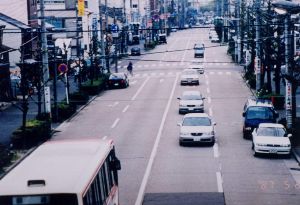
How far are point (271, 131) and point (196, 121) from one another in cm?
467

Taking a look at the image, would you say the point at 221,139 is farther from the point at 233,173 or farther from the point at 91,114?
the point at 91,114

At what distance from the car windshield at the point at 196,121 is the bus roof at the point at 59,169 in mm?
17566

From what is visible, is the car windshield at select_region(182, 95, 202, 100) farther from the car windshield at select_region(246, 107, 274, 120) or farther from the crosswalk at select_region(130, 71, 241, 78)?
the crosswalk at select_region(130, 71, 241, 78)

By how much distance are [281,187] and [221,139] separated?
10990mm

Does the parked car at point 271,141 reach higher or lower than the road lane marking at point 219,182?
higher

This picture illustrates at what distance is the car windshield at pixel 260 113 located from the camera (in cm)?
3738

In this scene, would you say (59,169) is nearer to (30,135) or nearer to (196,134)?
(196,134)

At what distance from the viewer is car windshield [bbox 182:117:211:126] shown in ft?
117

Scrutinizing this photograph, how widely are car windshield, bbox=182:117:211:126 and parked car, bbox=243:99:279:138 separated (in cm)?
224

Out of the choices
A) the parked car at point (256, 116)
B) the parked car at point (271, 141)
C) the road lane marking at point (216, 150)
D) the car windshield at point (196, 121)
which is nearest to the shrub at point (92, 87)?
the parked car at point (256, 116)

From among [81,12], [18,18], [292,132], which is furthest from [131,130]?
[81,12]

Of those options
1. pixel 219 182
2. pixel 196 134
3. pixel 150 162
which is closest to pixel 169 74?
pixel 196 134

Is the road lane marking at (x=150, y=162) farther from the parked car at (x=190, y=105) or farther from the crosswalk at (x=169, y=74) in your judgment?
the crosswalk at (x=169, y=74)

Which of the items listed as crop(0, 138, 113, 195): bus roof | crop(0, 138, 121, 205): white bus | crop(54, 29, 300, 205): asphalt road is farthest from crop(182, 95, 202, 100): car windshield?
crop(0, 138, 113, 195): bus roof
